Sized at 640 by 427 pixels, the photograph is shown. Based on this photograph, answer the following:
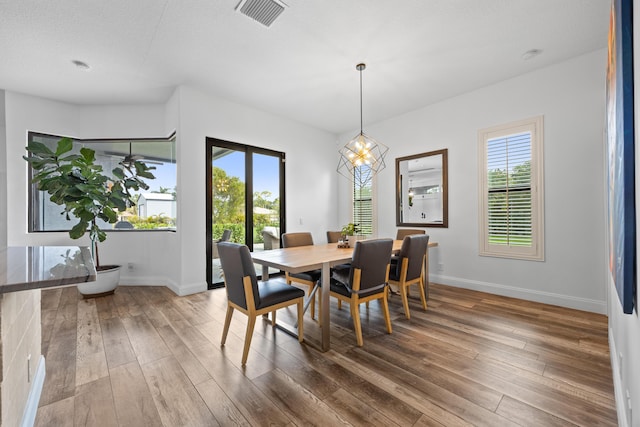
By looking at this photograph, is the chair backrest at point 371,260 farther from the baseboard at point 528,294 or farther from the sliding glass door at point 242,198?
the sliding glass door at point 242,198

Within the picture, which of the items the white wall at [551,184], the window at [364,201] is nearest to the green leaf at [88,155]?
the window at [364,201]

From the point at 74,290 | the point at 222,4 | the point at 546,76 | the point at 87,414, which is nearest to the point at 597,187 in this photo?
the point at 546,76

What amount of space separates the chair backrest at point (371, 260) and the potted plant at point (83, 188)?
3134 millimetres

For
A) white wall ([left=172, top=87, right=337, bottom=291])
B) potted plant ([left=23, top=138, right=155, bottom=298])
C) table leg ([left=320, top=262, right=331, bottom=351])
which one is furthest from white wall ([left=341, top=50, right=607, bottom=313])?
potted plant ([left=23, top=138, right=155, bottom=298])

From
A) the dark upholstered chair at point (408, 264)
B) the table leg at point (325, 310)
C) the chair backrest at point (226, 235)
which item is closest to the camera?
the table leg at point (325, 310)

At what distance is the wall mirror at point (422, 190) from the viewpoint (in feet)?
14.1

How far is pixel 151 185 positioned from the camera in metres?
4.39

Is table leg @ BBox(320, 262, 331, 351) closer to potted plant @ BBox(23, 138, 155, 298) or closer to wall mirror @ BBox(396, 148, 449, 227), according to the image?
wall mirror @ BBox(396, 148, 449, 227)

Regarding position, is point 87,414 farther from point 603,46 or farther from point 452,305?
point 603,46

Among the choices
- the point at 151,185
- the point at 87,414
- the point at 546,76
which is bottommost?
the point at 87,414

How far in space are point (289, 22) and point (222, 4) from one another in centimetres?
58

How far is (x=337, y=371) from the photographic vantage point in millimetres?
1925

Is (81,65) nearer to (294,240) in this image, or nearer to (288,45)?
(288,45)

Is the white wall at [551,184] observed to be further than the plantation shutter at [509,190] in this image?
No
